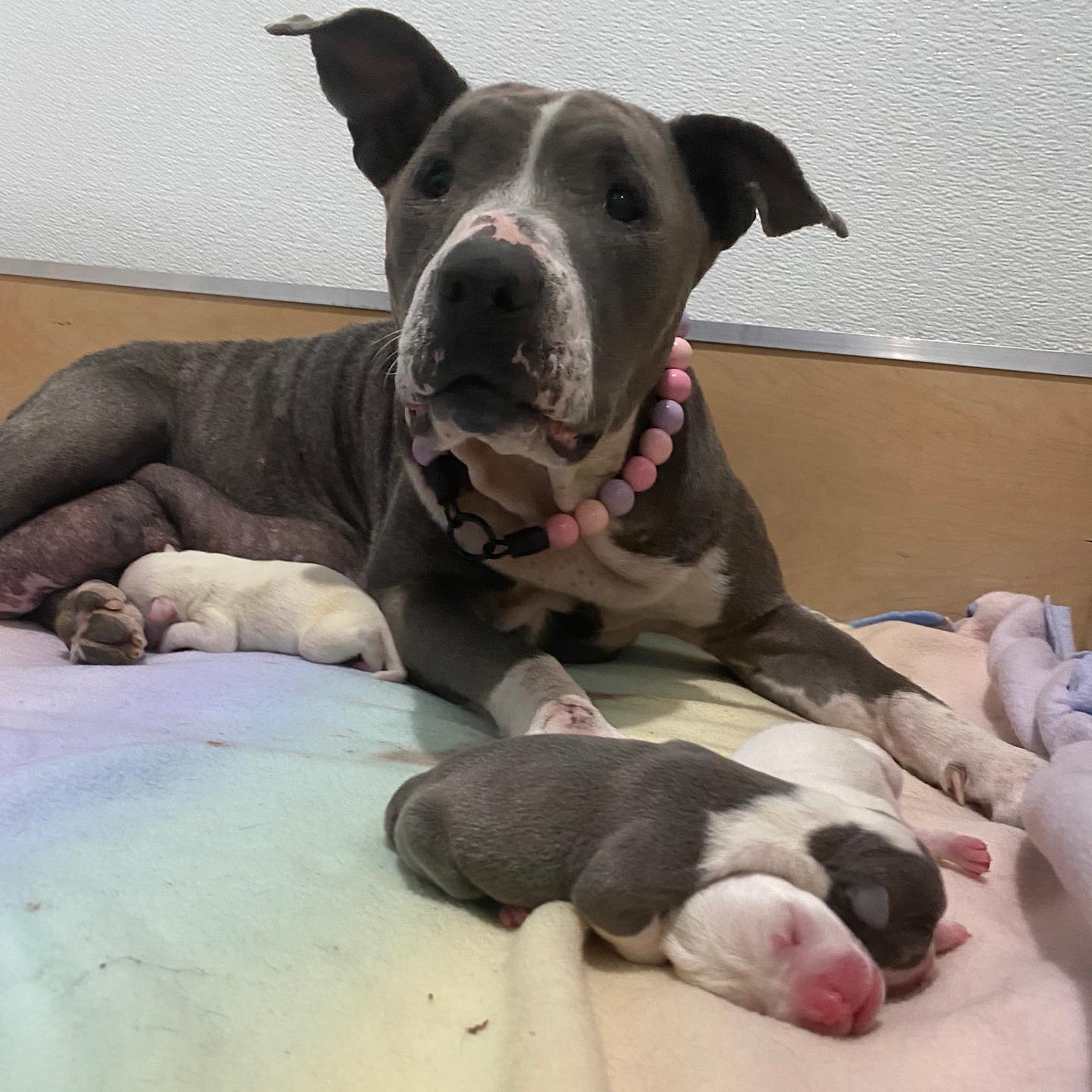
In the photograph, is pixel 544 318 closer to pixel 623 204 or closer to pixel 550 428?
pixel 550 428

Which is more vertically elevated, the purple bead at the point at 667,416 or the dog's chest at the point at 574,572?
the purple bead at the point at 667,416

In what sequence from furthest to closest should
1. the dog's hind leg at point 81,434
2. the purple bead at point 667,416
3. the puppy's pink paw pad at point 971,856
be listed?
the dog's hind leg at point 81,434 < the purple bead at point 667,416 < the puppy's pink paw pad at point 971,856

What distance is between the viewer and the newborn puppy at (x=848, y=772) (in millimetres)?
836

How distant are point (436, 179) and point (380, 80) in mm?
277

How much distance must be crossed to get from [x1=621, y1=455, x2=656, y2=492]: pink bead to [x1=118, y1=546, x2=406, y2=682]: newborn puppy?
47 centimetres

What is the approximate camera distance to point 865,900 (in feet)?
2.16

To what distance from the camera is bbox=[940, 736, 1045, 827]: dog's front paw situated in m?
1.15

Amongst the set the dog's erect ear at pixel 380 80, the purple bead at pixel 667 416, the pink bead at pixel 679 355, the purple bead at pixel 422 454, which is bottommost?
the purple bead at pixel 422 454

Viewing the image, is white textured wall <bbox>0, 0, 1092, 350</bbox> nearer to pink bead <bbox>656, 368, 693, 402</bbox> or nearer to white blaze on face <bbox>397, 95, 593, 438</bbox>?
pink bead <bbox>656, 368, 693, 402</bbox>

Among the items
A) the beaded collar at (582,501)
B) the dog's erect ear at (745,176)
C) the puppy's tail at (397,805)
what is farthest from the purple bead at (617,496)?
the puppy's tail at (397,805)

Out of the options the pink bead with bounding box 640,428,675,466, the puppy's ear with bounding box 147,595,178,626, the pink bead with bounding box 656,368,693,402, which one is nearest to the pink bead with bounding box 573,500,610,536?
the pink bead with bounding box 640,428,675,466

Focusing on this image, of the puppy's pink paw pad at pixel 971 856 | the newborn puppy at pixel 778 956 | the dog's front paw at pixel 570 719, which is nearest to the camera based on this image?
the newborn puppy at pixel 778 956

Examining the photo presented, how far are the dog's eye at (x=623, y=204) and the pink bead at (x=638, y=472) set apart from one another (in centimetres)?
37

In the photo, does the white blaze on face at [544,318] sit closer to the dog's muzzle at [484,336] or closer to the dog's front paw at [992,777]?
the dog's muzzle at [484,336]
